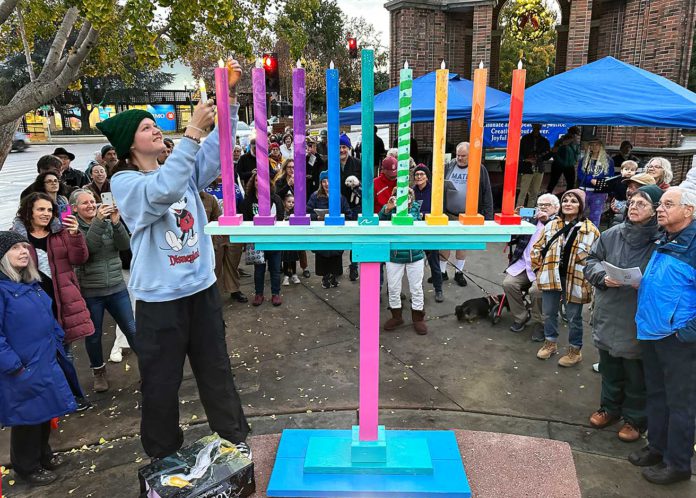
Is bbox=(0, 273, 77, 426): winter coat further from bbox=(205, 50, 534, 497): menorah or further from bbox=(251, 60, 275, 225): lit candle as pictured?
bbox=(251, 60, 275, 225): lit candle

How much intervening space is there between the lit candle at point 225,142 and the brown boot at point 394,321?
3.66 m

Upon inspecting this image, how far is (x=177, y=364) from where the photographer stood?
281cm

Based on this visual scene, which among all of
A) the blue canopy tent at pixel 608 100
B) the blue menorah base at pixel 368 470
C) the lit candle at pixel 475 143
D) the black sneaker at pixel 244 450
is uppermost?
the blue canopy tent at pixel 608 100

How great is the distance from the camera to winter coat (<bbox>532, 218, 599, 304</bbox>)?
4668mm

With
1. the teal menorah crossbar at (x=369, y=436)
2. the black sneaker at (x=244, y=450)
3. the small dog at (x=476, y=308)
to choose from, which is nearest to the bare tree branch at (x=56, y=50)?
the teal menorah crossbar at (x=369, y=436)

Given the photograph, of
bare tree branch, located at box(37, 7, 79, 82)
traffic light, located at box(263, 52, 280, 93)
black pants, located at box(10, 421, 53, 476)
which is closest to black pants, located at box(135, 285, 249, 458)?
black pants, located at box(10, 421, 53, 476)

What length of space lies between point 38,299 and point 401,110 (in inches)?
106

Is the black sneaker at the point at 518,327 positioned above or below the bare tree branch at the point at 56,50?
below

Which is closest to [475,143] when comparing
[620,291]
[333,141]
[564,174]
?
[333,141]

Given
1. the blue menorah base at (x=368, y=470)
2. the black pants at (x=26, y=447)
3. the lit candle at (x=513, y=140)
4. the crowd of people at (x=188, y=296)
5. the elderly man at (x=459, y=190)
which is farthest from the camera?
the elderly man at (x=459, y=190)

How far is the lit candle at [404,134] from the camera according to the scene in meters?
2.33

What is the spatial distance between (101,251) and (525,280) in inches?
171

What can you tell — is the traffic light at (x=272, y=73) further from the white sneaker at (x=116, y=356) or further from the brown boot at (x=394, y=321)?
the white sneaker at (x=116, y=356)

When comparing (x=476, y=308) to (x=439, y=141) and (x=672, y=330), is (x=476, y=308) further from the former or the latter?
(x=439, y=141)
